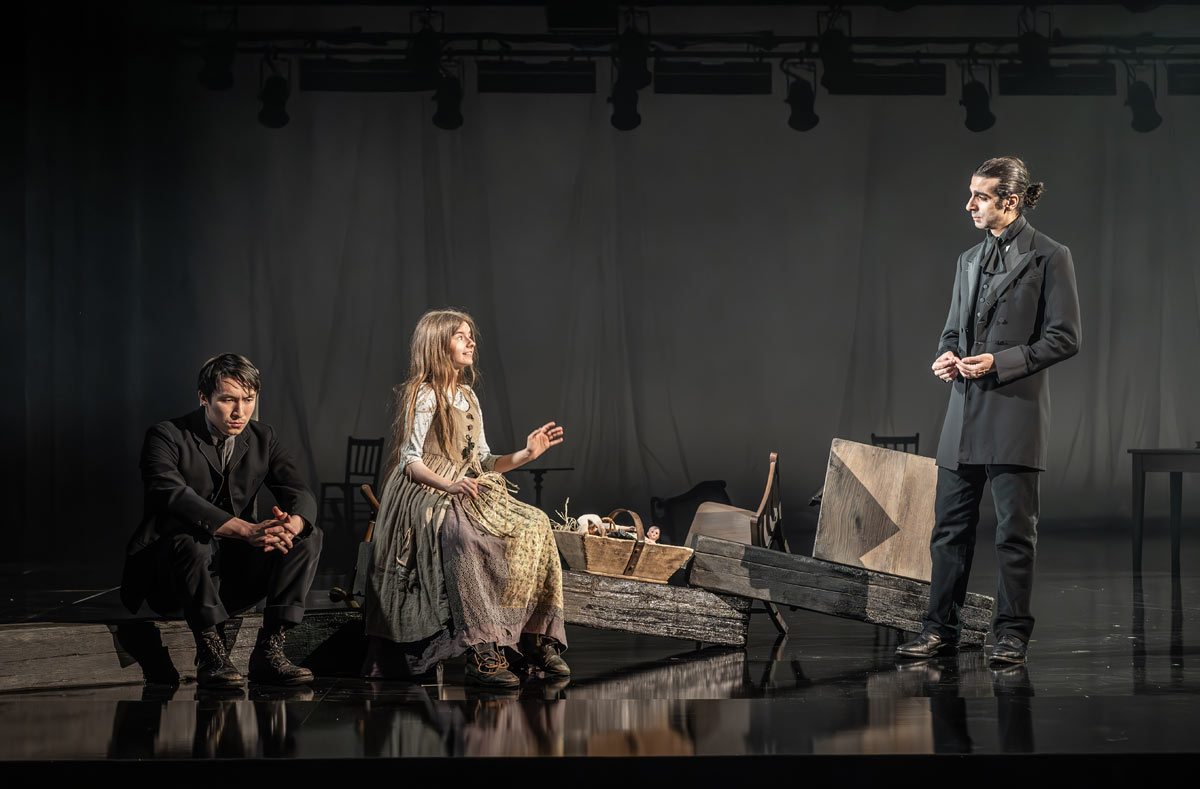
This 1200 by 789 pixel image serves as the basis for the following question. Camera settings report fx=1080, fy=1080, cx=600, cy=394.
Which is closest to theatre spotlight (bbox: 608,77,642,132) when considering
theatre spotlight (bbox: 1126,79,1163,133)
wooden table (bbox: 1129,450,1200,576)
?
theatre spotlight (bbox: 1126,79,1163,133)

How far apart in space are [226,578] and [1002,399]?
235cm

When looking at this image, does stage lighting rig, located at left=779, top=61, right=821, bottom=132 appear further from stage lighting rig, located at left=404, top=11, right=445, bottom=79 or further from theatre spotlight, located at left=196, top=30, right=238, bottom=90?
theatre spotlight, located at left=196, top=30, right=238, bottom=90

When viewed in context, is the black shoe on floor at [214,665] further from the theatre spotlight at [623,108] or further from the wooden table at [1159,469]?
the theatre spotlight at [623,108]

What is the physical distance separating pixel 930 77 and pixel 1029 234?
217 inches

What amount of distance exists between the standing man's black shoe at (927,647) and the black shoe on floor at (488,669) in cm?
128

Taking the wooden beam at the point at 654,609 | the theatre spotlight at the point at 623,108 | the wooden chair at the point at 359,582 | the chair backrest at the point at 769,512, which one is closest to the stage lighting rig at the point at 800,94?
the theatre spotlight at the point at 623,108

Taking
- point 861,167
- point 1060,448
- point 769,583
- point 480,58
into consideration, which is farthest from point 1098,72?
point 769,583

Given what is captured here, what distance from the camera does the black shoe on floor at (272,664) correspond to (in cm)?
296

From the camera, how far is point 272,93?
Answer: 817cm

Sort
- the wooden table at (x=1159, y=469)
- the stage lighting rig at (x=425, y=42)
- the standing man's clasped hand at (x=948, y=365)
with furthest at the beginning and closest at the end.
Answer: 1. the stage lighting rig at (x=425, y=42)
2. the wooden table at (x=1159, y=469)
3. the standing man's clasped hand at (x=948, y=365)

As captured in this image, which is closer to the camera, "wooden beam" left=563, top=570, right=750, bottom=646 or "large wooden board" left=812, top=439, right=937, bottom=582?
"wooden beam" left=563, top=570, right=750, bottom=646

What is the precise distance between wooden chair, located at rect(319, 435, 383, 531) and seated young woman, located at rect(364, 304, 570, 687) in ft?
16.3

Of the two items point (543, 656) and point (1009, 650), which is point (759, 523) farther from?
point (543, 656)

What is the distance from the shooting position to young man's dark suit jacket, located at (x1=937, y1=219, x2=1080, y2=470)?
10.6 ft
